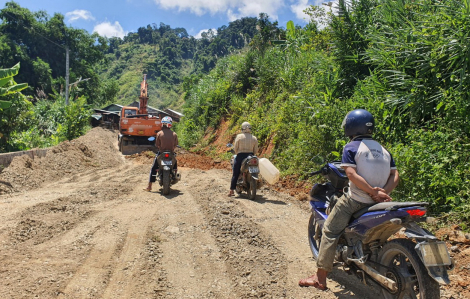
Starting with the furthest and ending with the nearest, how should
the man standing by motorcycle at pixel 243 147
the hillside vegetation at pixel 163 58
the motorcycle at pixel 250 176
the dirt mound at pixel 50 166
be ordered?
the hillside vegetation at pixel 163 58 < the dirt mound at pixel 50 166 < the man standing by motorcycle at pixel 243 147 < the motorcycle at pixel 250 176

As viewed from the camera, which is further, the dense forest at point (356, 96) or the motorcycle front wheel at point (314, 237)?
the dense forest at point (356, 96)

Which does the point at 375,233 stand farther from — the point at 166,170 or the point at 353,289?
the point at 166,170

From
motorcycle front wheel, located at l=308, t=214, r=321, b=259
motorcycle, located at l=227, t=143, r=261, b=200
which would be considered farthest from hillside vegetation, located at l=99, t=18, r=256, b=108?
motorcycle front wheel, located at l=308, t=214, r=321, b=259

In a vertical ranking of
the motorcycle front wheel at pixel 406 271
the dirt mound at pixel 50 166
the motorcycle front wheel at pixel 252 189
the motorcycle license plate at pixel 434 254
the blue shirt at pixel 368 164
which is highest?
the blue shirt at pixel 368 164

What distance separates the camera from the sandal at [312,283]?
386 cm

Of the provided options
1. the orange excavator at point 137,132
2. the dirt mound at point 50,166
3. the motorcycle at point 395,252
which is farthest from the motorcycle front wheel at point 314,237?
the orange excavator at point 137,132

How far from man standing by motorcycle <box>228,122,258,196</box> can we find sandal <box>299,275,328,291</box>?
4.66 metres

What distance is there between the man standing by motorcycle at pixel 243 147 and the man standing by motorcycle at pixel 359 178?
460 cm

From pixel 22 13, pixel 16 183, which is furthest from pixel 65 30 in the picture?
pixel 16 183

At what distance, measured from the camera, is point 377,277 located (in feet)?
10.7

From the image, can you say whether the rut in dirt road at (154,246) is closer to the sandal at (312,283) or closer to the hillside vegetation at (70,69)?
the sandal at (312,283)


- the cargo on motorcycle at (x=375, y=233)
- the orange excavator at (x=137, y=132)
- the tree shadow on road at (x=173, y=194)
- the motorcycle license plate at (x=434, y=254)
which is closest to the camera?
the motorcycle license plate at (x=434, y=254)

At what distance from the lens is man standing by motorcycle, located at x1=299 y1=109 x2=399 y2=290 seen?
3.47 metres

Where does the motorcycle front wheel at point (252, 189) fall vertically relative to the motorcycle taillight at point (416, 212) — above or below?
below
